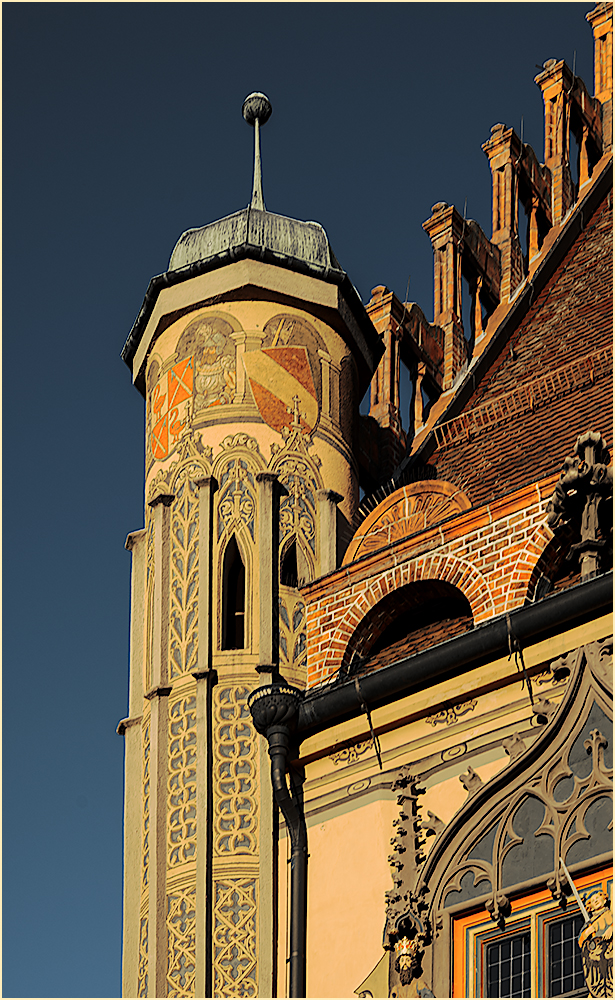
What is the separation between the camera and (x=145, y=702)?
17.1 m

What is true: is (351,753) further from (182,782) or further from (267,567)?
(267,567)

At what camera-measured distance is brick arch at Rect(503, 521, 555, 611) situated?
15.3m

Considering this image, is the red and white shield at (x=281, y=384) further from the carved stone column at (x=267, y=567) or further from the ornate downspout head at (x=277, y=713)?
the ornate downspout head at (x=277, y=713)

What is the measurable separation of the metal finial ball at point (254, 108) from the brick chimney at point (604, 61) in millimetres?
4304

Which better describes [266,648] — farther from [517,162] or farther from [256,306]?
[517,162]

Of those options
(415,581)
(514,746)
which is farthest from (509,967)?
(415,581)

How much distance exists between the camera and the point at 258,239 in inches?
737

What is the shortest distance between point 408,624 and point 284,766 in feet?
6.00

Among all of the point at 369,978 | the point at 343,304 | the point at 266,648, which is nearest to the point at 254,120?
the point at 343,304

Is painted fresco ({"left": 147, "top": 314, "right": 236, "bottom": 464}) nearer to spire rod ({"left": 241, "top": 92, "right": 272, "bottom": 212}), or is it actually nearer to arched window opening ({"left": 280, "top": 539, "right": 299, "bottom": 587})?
arched window opening ({"left": 280, "top": 539, "right": 299, "bottom": 587})

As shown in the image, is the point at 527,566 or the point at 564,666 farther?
the point at 527,566

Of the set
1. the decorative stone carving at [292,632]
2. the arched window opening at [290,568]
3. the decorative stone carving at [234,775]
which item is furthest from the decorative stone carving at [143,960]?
the arched window opening at [290,568]

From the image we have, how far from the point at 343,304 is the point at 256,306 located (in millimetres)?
789

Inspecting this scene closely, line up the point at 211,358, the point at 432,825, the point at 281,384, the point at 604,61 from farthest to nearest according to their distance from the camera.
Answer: the point at 604,61
the point at 211,358
the point at 281,384
the point at 432,825
